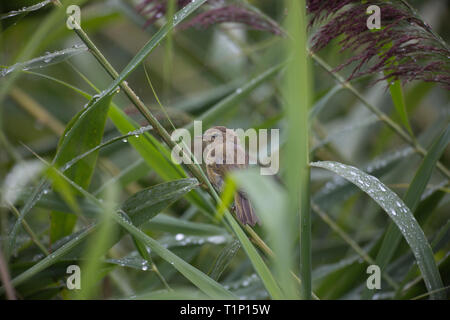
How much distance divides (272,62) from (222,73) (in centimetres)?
55

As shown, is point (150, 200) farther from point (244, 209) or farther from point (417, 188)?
point (417, 188)

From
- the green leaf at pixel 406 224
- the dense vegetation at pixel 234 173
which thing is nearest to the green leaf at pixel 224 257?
the dense vegetation at pixel 234 173

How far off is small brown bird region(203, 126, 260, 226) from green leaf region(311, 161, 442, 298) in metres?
0.33

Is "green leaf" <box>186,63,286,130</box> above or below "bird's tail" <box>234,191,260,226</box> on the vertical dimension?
above

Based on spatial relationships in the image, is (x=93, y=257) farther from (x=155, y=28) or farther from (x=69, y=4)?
(x=155, y=28)

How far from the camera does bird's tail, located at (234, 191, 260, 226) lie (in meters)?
1.10

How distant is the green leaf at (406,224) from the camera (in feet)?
2.68

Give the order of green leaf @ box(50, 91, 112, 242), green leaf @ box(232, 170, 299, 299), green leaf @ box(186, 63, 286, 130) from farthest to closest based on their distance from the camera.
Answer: green leaf @ box(186, 63, 286, 130)
green leaf @ box(50, 91, 112, 242)
green leaf @ box(232, 170, 299, 299)

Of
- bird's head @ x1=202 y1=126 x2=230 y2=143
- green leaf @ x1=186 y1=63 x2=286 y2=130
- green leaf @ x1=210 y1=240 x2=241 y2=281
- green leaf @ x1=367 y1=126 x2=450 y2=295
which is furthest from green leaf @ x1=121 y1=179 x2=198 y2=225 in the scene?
green leaf @ x1=367 y1=126 x2=450 y2=295

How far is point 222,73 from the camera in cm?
234

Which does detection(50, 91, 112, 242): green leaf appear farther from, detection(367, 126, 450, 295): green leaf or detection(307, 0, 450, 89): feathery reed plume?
detection(367, 126, 450, 295): green leaf

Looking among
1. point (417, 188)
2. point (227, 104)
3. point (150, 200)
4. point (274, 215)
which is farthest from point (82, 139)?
point (417, 188)

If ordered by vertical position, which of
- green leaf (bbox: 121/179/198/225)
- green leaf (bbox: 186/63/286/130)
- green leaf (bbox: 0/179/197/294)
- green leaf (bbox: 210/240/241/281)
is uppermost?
green leaf (bbox: 186/63/286/130)
